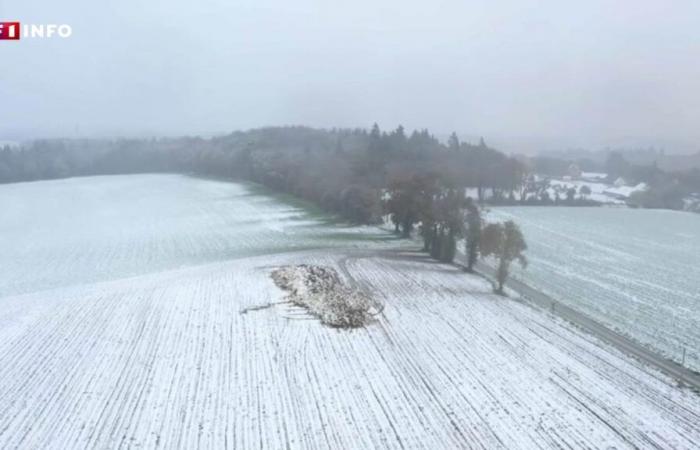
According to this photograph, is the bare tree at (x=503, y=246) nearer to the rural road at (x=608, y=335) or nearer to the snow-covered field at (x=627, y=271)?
the rural road at (x=608, y=335)

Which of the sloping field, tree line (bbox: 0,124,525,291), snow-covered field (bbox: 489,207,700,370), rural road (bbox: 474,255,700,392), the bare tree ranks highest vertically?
tree line (bbox: 0,124,525,291)

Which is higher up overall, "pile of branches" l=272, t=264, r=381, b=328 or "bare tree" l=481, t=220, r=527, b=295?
"bare tree" l=481, t=220, r=527, b=295

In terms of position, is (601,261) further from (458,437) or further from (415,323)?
(458,437)

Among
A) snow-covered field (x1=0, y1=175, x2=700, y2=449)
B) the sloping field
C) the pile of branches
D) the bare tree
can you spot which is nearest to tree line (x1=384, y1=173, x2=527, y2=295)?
the bare tree

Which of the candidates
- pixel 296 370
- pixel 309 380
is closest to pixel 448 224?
pixel 296 370

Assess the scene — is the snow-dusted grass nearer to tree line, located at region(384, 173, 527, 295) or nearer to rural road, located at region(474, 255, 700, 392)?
tree line, located at region(384, 173, 527, 295)

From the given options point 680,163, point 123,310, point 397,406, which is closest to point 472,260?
point 397,406
